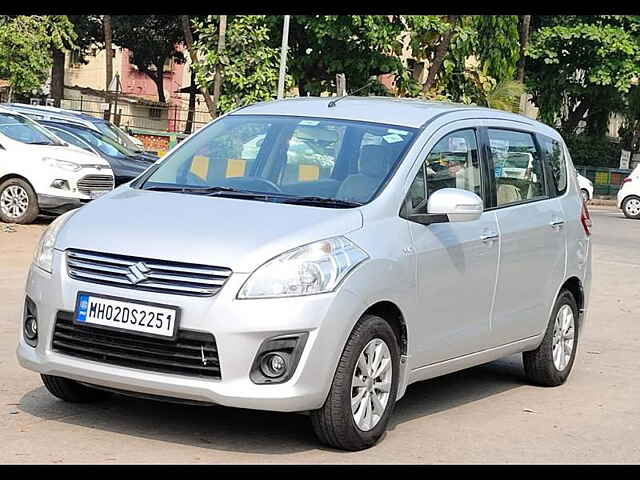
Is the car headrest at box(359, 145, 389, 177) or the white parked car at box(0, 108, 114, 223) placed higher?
the car headrest at box(359, 145, 389, 177)

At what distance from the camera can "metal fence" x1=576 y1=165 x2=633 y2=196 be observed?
4491cm

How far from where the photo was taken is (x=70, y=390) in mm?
6930

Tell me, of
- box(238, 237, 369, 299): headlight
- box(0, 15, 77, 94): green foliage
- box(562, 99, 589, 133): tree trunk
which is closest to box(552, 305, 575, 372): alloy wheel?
box(238, 237, 369, 299): headlight

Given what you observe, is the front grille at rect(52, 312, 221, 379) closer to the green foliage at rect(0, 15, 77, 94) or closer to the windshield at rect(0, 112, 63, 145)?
the windshield at rect(0, 112, 63, 145)

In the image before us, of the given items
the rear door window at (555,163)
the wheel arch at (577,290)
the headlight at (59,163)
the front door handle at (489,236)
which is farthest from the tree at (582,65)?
the front door handle at (489,236)

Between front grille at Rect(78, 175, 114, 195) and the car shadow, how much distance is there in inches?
436

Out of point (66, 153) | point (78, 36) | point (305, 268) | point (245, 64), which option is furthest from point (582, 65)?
point (305, 268)

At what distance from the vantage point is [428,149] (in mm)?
7199

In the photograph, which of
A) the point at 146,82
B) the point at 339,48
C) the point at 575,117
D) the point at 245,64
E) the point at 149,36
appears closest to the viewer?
the point at 245,64

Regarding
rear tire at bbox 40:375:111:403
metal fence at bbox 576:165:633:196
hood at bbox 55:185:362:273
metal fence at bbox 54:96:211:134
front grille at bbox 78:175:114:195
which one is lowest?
metal fence at bbox 54:96:211:134

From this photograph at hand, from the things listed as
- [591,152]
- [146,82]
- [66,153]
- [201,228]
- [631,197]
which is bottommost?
[146,82]

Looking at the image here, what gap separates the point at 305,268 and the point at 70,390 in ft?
5.59

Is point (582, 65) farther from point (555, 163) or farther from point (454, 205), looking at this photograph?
point (454, 205)

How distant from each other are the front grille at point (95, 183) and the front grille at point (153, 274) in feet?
40.1
